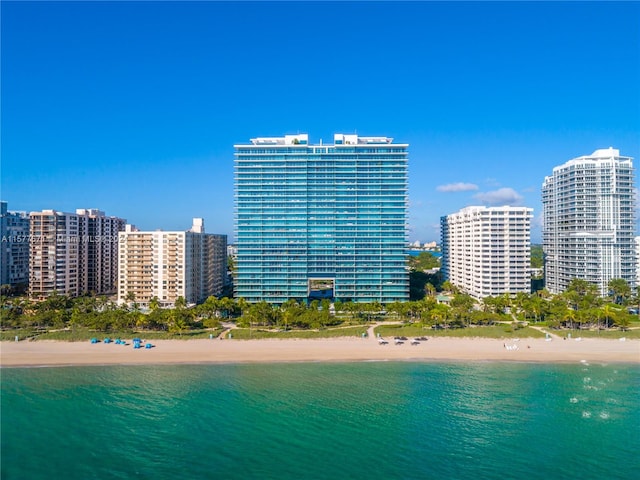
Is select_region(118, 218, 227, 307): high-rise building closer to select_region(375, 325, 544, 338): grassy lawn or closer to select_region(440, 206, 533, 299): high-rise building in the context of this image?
select_region(375, 325, 544, 338): grassy lawn

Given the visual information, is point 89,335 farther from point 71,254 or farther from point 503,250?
point 503,250

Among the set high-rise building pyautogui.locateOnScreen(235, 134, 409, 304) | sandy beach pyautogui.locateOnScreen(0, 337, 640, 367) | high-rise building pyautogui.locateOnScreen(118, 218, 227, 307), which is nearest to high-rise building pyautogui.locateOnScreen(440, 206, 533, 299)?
high-rise building pyautogui.locateOnScreen(235, 134, 409, 304)

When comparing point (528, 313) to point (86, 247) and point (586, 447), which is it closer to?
point (586, 447)

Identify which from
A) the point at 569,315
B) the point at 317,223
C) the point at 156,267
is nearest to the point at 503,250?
the point at 569,315

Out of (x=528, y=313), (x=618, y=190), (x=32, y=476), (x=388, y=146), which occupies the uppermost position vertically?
(x=388, y=146)

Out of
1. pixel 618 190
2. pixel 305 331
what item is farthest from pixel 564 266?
pixel 305 331

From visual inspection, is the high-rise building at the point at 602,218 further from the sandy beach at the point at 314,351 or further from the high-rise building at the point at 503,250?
the sandy beach at the point at 314,351
